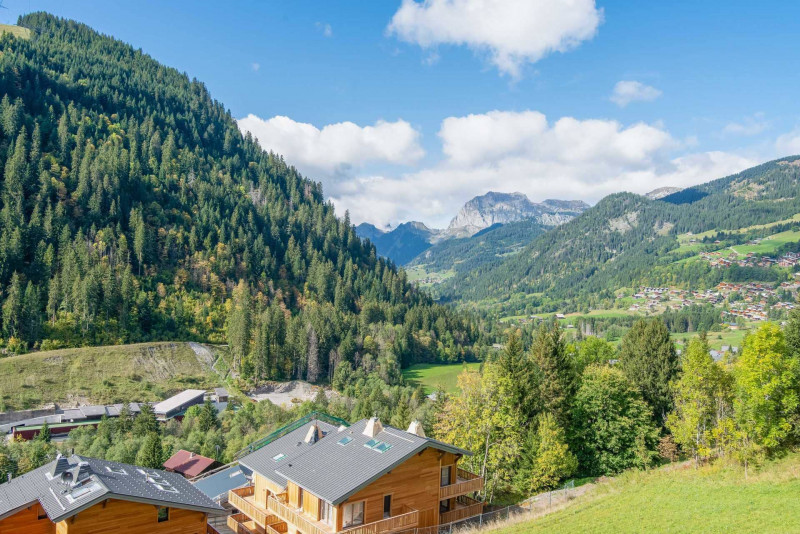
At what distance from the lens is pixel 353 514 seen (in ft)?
95.6

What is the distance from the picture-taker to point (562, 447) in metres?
41.8

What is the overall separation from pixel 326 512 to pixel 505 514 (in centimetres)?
1361

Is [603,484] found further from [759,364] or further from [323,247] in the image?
[323,247]

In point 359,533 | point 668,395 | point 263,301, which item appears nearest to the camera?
point 359,533

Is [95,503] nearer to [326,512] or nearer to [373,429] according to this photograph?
[326,512]

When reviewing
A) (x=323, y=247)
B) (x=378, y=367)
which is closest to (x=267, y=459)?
(x=378, y=367)

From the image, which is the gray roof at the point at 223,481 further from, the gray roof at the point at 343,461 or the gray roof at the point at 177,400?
the gray roof at the point at 177,400

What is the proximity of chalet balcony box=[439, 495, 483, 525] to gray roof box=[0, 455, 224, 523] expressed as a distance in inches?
579

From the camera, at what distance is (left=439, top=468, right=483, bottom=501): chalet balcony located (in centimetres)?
3353

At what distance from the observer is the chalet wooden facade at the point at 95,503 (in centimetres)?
2636

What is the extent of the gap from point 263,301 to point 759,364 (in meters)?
114

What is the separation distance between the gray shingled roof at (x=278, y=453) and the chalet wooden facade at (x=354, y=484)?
75 mm

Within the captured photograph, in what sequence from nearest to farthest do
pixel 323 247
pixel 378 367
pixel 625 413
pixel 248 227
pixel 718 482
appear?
1. pixel 718 482
2. pixel 625 413
3. pixel 378 367
4. pixel 248 227
5. pixel 323 247

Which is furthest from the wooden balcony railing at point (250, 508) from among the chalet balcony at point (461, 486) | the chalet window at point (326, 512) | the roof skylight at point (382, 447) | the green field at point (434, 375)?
the green field at point (434, 375)
